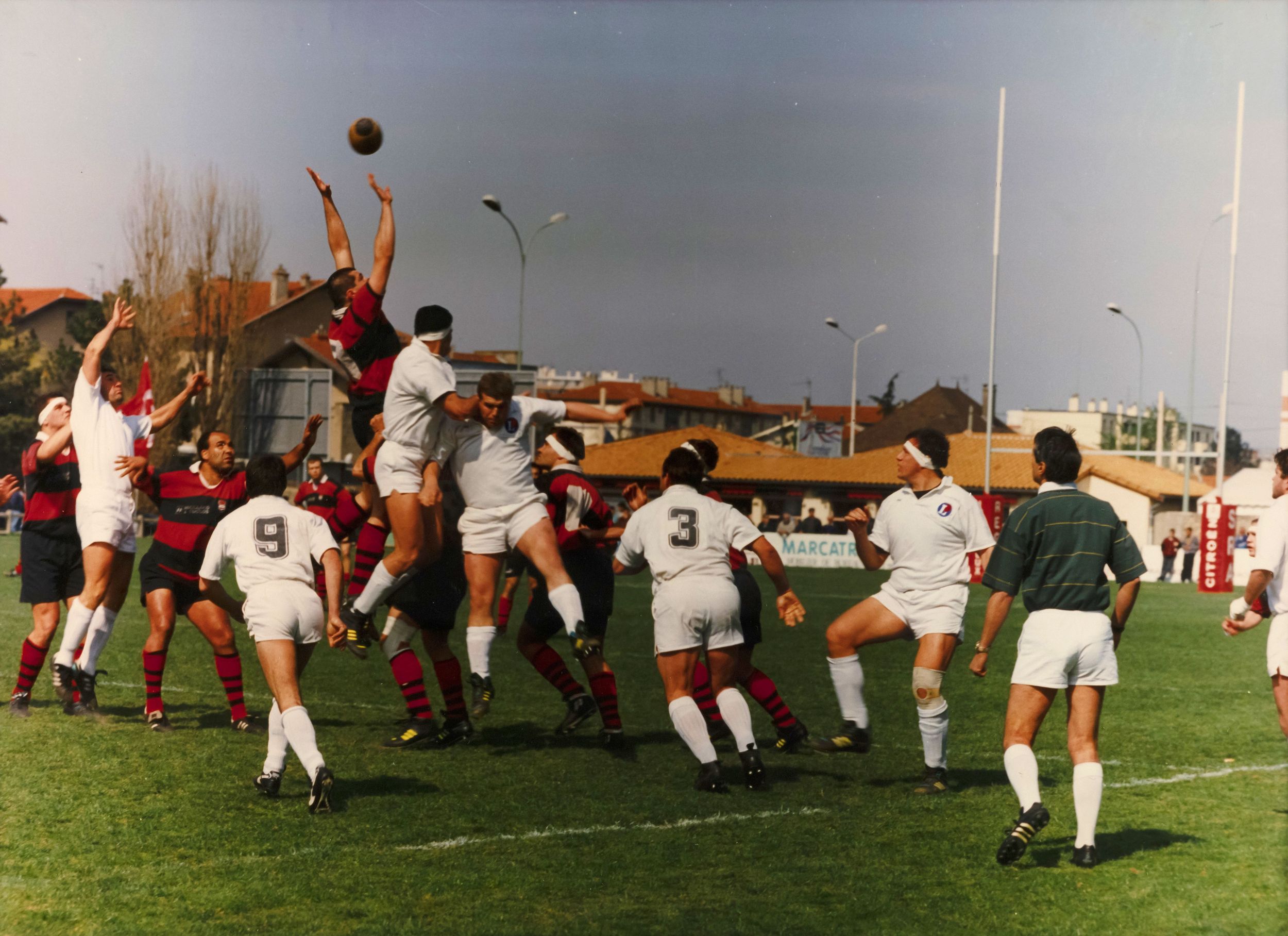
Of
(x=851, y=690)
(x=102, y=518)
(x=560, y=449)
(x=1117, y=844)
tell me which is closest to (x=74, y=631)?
(x=102, y=518)

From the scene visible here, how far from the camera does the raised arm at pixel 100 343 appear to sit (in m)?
7.59

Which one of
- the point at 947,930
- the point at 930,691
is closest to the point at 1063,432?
the point at 930,691

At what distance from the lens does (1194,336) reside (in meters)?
30.6

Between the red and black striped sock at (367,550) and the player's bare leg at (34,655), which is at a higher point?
the red and black striped sock at (367,550)

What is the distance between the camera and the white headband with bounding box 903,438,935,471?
6898mm

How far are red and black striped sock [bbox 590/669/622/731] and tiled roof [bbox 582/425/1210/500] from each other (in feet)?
135

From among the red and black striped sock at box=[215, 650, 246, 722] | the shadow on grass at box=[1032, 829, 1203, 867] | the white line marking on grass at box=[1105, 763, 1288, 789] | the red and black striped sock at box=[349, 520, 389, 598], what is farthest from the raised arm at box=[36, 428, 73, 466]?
the white line marking on grass at box=[1105, 763, 1288, 789]

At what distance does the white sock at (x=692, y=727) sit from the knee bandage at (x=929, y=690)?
1158 millimetres

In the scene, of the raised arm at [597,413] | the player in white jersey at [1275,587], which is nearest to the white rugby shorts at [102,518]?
the raised arm at [597,413]

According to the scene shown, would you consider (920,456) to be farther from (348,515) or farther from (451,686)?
(348,515)

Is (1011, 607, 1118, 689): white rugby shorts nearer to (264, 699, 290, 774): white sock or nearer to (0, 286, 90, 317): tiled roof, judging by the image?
(264, 699, 290, 774): white sock

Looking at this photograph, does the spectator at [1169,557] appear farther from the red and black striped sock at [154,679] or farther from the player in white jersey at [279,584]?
the player in white jersey at [279,584]

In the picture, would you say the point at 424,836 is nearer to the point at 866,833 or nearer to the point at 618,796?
the point at 618,796

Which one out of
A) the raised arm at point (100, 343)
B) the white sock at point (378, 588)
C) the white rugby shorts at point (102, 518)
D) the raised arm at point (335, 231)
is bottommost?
the white sock at point (378, 588)
